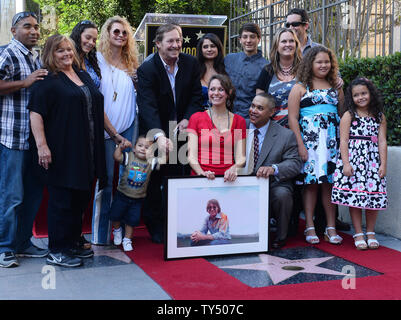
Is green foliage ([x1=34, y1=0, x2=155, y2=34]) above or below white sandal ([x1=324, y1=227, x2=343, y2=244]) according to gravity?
above

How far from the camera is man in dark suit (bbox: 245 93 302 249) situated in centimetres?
516

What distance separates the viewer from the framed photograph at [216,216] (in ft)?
15.2

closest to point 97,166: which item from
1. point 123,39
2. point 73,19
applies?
point 123,39

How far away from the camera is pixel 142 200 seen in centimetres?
523

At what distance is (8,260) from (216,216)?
1.79m

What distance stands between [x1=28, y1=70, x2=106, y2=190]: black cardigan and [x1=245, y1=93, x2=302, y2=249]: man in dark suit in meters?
1.63

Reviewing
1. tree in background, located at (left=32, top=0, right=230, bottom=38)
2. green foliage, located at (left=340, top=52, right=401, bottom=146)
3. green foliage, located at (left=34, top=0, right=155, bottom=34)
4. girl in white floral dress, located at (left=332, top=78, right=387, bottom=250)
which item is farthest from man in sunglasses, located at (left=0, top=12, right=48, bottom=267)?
green foliage, located at (left=34, top=0, right=155, bottom=34)

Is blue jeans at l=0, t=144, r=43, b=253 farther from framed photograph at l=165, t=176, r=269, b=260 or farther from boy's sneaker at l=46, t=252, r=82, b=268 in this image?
framed photograph at l=165, t=176, r=269, b=260

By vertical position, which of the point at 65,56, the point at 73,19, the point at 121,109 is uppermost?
the point at 73,19

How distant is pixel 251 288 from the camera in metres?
3.85

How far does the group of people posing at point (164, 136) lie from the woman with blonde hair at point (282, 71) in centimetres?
1

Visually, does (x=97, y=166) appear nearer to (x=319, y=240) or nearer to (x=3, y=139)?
(x=3, y=139)

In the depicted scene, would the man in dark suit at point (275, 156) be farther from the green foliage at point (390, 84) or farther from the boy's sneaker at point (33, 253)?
the boy's sneaker at point (33, 253)

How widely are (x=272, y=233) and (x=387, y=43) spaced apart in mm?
3006
